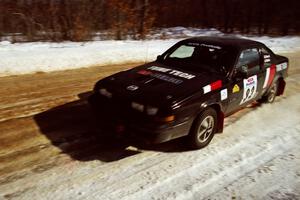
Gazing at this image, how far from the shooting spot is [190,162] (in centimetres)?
446

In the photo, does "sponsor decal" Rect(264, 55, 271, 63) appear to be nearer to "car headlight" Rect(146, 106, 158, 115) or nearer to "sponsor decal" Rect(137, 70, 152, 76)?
"sponsor decal" Rect(137, 70, 152, 76)

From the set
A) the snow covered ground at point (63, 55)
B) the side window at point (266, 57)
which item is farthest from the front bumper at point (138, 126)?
the snow covered ground at point (63, 55)

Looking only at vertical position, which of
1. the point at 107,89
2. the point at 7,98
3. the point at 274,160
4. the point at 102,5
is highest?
the point at 102,5

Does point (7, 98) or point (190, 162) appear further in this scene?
point (7, 98)

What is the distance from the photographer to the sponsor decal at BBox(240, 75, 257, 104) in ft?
18.2

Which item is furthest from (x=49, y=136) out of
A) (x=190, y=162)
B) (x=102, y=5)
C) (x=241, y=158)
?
(x=102, y=5)

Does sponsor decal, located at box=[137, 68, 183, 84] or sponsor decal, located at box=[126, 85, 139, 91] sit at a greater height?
sponsor decal, located at box=[137, 68, 183, 84]

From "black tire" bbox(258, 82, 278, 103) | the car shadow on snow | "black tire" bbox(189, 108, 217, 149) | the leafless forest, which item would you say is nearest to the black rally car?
"black tire" bbox(189, 108, 217, 149)

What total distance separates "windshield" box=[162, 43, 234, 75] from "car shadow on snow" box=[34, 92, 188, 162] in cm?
128

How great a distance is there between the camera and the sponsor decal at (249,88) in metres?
5.54

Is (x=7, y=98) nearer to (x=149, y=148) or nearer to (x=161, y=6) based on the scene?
(x=149, y=148)

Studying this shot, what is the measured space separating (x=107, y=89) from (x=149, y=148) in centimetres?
107

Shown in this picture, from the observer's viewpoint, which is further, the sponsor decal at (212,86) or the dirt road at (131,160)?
the sponsor decal at (212,86)

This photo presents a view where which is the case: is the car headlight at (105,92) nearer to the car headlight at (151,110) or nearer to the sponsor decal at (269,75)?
the car headlight at (151,110)
